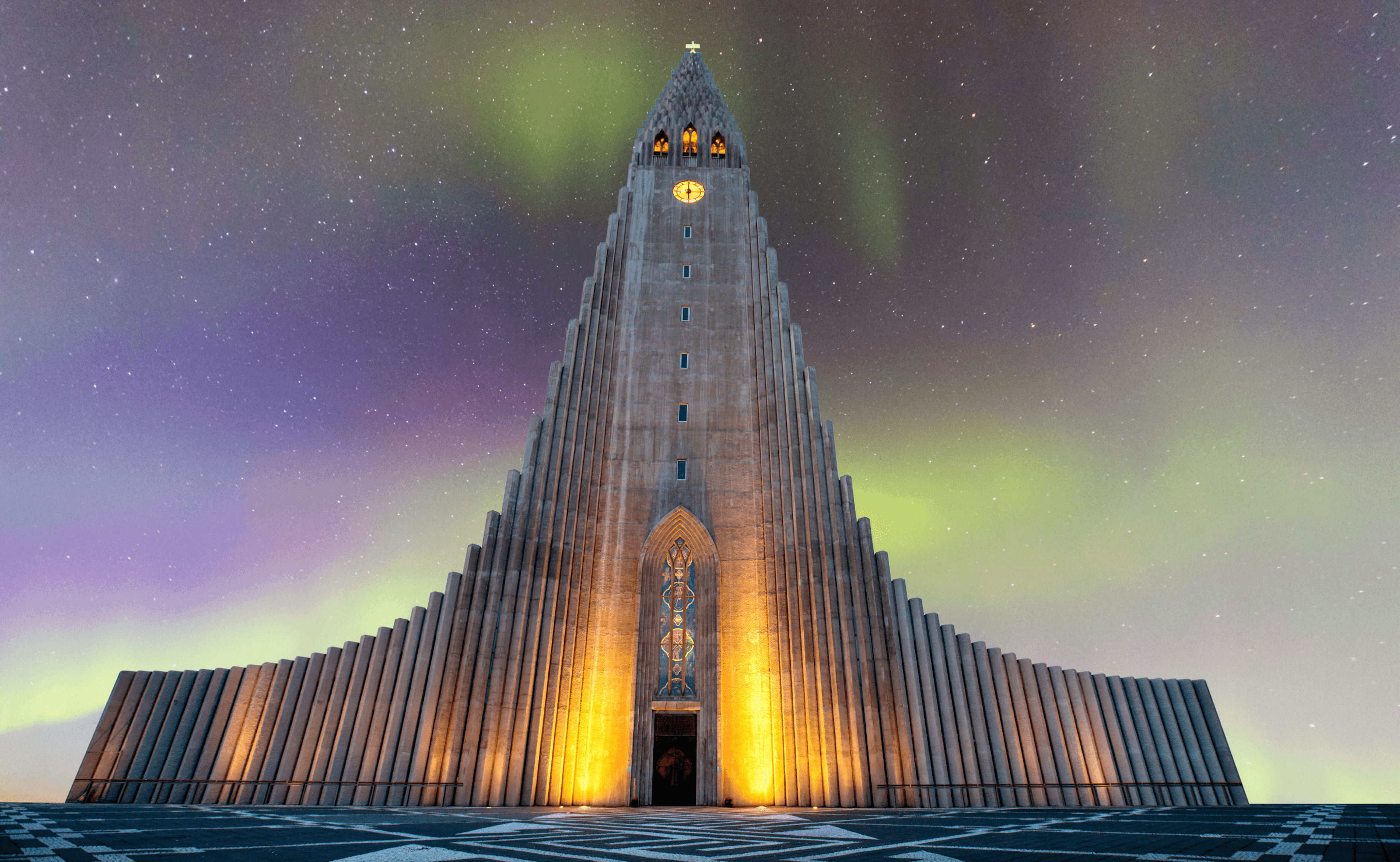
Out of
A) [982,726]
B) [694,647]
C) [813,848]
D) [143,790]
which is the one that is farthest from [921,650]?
[143,790]

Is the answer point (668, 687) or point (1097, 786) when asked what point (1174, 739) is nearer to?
point (1097, 786)

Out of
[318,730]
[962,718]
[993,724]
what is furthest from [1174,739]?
[318,730]

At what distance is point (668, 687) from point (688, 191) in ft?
63.5

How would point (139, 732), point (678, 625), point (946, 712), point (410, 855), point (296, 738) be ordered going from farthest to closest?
point (678, 625) < point (139, 732) < point (946, 712) < point (296, 738) < point (410, 855)

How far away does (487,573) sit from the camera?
2102 centimetres

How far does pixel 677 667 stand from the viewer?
2164 centimetres

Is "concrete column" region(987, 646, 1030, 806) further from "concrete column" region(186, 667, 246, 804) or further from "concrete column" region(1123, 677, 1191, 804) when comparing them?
"concrete column" region(186, 667, 246, 804)

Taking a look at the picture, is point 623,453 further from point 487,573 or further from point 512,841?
point 512,841

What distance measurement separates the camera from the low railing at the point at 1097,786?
61.5 feet

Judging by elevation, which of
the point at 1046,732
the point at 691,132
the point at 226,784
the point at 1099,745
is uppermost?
the point at 691,132

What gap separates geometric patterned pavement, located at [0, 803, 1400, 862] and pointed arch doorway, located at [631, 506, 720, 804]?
367 inches

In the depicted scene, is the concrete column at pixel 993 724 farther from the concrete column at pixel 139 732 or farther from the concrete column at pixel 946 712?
the concrete column at pixel 139 732

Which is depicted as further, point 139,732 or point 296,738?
point 139,732

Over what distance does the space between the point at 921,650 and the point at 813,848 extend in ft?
54.1
